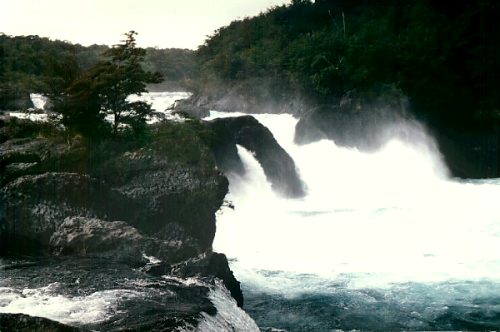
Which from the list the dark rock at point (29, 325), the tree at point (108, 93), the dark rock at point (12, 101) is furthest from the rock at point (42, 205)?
the dark rock at point (12, 101)

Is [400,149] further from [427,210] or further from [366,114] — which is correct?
[427,210]

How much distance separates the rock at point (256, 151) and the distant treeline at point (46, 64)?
11.0ft

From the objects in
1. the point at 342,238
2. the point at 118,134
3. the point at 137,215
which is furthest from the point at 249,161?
the point at 137,215

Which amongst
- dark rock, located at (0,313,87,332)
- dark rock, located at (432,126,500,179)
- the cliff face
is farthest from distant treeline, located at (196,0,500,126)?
dark rock, located at (0,313,87,332)

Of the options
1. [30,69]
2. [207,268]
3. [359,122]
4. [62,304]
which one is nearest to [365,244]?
[207,268]

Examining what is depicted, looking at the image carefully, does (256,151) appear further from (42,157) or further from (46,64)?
(42,157)

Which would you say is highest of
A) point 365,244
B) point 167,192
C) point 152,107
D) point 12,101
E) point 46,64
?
point 46,64

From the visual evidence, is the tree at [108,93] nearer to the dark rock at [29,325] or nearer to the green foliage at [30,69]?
the green foliage at [30,69]

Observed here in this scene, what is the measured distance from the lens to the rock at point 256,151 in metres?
20.4

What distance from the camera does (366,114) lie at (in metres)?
29.5

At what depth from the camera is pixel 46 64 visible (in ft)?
45.0

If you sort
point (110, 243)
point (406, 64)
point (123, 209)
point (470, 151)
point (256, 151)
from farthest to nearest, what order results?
point (406, 64), point (470, 151), point (256, 151), point (123, 209), point (110, 243)

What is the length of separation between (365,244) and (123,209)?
25.2 feet

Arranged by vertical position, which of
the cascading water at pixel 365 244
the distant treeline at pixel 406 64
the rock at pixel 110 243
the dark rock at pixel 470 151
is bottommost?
the cascading water at pixel 365 244
